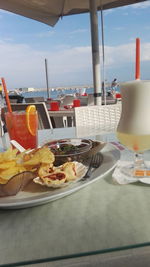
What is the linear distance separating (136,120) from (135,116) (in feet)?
0.05

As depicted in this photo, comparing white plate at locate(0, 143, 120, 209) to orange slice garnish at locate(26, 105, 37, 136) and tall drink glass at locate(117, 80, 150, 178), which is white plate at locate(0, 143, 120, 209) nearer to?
tall drink glass at locate(117, 80, 150, 178)

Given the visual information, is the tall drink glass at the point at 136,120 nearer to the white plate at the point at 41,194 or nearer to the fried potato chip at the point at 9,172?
the white plate at the point at 41,194

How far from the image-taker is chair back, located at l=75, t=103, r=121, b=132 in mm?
1495

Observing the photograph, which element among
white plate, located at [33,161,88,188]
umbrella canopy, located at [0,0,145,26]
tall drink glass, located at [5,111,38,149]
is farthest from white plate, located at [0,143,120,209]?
umbrella canopy, located at [0,0,145,26]

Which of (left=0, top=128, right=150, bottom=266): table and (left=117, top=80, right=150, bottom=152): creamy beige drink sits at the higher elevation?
(left=117, top=80, right=150, bottom=152): creamy beige drink

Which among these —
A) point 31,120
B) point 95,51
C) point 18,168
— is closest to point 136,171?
point 18,168

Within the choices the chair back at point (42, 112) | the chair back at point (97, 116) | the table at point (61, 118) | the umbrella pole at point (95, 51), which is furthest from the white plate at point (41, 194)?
the umbrella pole at point (95, 51)

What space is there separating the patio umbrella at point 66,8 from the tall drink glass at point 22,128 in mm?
2665

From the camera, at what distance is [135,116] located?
25.6 inches

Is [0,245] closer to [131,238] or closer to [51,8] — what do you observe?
[131,238]

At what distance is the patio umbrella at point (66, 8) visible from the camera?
10.1ft

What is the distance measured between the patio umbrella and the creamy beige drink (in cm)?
279

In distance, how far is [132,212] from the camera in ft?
1.32

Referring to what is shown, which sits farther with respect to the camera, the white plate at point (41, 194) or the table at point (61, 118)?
the table at point (61, 118)
